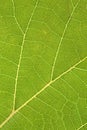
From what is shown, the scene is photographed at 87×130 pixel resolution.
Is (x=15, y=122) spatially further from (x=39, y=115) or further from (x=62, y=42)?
(x=62, y=42)

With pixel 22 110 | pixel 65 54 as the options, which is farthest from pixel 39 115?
pixel 65 54

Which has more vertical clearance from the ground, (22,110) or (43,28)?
(43,28)

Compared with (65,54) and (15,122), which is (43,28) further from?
(15,122)

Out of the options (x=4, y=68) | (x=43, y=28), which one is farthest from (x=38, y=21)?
(x=4, y=68)

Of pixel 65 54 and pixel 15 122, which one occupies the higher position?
pixel 65 54

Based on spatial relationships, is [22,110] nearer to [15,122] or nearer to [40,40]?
[15,122]
